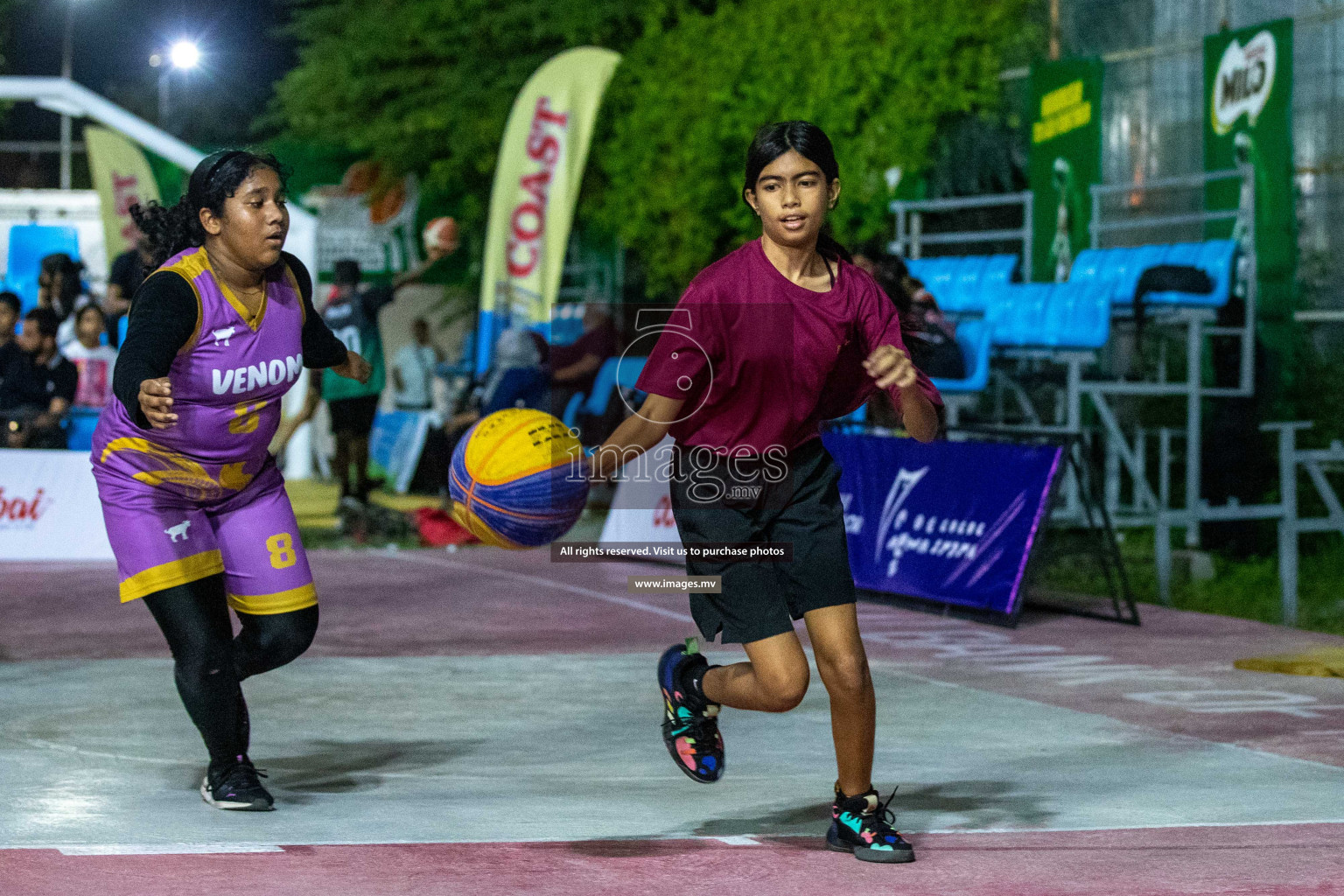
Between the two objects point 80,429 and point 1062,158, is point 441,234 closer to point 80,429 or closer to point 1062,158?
point 80,429

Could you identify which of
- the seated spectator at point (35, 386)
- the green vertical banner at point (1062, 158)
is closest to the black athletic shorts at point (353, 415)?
the seated spectator at point (35, 386)

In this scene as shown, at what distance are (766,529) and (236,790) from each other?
1.97m

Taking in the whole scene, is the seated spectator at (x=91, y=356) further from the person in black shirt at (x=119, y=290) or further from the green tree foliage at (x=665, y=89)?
the green tree foliage at (x=665, y=89)

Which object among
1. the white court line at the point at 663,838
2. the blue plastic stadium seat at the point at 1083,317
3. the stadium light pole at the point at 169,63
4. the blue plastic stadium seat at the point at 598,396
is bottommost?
the white court line at the point at 663,838

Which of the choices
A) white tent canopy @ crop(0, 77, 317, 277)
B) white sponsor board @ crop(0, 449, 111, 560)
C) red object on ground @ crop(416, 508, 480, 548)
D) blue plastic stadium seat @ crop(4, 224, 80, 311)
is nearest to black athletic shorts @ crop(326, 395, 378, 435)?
red object on ground @ crop(416, 508, 480, 548)

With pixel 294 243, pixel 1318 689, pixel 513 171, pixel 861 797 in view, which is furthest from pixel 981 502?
pixel 294 243

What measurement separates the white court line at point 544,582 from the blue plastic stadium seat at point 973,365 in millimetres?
2851

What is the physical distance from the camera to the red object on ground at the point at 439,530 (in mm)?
15492

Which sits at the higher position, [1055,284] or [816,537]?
[1055,284]

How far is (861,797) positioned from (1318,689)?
4184 mm

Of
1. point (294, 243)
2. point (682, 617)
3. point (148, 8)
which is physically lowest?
point (682, 617)

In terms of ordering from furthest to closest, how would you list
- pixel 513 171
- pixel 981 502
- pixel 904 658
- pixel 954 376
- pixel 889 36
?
pixel 513 171, pixel 889 36, pixel 954 376, pixel 981 502, pixel 904 658

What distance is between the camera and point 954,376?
1302 centimetres

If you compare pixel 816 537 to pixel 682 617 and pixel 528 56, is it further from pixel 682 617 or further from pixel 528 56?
pixel 528 56
